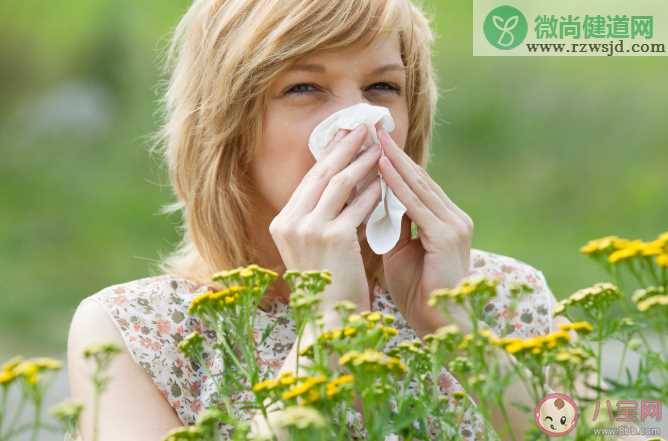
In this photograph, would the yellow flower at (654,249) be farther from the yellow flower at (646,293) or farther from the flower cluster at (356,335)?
the flower cluster at (356,335)

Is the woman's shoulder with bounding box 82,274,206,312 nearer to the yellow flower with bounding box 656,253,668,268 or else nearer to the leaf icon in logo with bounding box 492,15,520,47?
the yellow flower with bounding box 656,253,668,268

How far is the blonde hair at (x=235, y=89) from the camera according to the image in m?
2.22

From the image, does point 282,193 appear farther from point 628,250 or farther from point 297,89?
point 628,250

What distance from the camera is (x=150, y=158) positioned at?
27.1 feet

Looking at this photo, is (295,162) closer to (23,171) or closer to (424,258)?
(424,258)

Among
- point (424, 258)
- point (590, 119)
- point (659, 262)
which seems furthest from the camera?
point (590, 119)

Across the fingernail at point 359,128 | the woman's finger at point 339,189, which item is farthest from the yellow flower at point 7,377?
the fingernail at point 359,128

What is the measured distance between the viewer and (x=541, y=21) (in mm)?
3654

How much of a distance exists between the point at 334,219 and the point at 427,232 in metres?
0.20

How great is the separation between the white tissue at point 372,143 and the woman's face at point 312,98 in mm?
30

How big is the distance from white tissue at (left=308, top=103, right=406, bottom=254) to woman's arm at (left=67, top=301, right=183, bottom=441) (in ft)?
1.82

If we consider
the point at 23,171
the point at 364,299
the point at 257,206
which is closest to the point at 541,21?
the point at 257,206

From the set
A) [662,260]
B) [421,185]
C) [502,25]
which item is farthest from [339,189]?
[502,25]

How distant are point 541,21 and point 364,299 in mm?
2124
